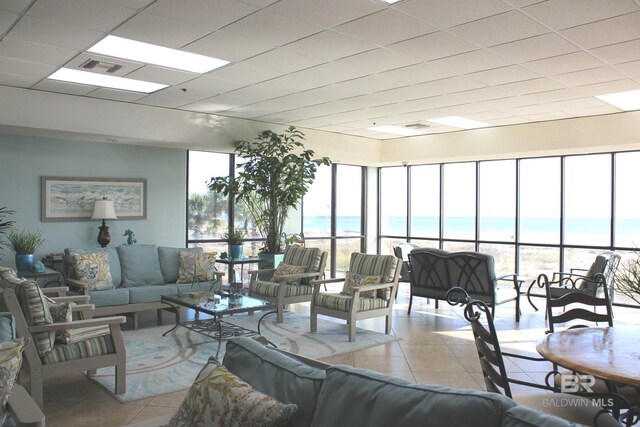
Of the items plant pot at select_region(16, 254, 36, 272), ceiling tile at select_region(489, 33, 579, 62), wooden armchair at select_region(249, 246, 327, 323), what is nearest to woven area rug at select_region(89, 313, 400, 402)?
wooden armchair at select_region(249, 246, 327, 323)

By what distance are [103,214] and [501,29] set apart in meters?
5.24

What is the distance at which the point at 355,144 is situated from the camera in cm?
962

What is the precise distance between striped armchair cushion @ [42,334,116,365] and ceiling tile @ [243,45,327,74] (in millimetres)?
2641

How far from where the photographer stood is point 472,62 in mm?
4809

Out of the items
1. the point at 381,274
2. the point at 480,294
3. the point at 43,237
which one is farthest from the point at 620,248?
the point at 43,237

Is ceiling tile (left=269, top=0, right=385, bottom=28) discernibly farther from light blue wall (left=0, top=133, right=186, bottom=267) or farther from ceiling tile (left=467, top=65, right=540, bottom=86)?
light blue wall (left=0, top=133, right=186, bottom=267)

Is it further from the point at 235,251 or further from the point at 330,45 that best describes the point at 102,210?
the point at 330,45

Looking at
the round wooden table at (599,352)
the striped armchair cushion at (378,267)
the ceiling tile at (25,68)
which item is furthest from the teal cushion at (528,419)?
the ceiling tile at (25,68)

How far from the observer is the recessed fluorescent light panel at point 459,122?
7784 millimetres

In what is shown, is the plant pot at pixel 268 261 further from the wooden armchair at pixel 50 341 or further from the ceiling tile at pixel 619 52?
the ceiling tile at pixel 619 52

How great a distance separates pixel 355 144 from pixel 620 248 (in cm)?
457

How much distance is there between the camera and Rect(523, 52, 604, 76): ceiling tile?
460 centimetres

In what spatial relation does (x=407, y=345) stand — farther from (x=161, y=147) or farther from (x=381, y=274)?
(x=161, y=147)

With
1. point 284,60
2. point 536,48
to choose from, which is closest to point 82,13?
point 284,60
